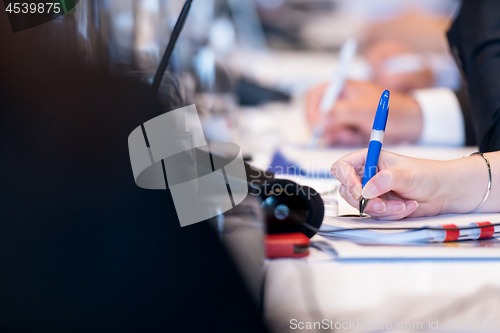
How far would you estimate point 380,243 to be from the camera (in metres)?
0.26

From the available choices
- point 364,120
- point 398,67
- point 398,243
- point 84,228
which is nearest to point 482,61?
point 364,120

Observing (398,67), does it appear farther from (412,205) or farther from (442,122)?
(412,205)

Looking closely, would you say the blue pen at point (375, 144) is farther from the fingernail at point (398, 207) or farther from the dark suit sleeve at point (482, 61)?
the dark suit sleeve at point (482, 61)

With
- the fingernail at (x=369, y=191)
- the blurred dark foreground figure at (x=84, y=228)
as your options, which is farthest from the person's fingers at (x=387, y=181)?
the blurred dark foreground figure at (x=84, y=228)

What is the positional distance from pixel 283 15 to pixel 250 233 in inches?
46.9

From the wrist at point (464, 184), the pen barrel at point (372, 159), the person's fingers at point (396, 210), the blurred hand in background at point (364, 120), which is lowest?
the blurred hand in background at point (364, 120)

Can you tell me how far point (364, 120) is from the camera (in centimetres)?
80

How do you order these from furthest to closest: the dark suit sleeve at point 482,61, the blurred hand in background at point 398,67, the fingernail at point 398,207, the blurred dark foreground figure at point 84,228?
1. the blurred hand in background at point 398,67
2. the dark suit sleeve at point 482,61
3. the fingernail at point 398,207
4. the blurred dark foreground figure at point 84,228

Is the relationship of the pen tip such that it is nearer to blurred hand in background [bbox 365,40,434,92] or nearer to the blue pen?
the blue pen

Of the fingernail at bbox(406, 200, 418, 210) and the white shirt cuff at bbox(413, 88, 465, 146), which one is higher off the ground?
the fingernail at bbox(406, 200, 418, 210)

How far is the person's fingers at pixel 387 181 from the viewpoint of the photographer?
289 millimetres

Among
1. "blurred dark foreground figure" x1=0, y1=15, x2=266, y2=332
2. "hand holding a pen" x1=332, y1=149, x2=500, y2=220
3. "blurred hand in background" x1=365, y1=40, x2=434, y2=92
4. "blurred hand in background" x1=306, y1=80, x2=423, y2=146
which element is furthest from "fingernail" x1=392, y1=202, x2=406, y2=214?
"blurred hand in background" x1=365, y1=40, x2=434, y2=92

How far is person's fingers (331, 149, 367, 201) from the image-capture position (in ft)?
1.02

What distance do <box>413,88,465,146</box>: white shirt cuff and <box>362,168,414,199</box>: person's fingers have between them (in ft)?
1.86
